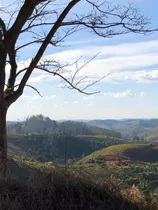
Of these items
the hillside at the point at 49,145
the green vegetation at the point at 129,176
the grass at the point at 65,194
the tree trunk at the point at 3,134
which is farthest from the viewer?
the hillside at the point at 49,145

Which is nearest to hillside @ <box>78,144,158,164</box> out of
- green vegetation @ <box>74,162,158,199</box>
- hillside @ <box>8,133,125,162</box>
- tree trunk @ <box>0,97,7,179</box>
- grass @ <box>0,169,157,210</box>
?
hillside @ <box>8,133,125,162</box>

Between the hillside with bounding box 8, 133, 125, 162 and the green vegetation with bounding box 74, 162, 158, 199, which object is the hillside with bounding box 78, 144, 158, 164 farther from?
the green vegetation with bounding box 74, 162, 158, 199

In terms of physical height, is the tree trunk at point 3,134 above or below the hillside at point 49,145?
above

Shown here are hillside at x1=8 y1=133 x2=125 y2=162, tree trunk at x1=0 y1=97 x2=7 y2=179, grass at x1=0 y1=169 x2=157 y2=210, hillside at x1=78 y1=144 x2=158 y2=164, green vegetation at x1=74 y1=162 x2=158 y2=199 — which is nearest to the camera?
grass at x1=0 y1=169 x2=157 y2=210

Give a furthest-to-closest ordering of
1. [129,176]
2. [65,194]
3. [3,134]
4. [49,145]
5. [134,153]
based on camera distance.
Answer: [49,145], [134,153], [129,176], [3,134], [65,194]

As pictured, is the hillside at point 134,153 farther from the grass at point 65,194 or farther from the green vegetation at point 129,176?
the grass at point 65,194

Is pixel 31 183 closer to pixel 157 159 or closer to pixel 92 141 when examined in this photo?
pixel 157 159

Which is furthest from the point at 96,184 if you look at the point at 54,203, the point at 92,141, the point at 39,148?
the point at 92,141

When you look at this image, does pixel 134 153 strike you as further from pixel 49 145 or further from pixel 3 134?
pixel 3 134

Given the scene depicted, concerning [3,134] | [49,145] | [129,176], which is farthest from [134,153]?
[3,134]

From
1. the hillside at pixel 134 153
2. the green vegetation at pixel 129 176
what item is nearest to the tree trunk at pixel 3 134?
the green vegetation at pixel 129 176

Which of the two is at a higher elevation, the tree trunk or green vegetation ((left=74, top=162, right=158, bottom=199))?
the tree trunk

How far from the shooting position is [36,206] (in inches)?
142

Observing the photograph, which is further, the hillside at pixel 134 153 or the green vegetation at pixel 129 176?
the hillside at pixel 134 153
